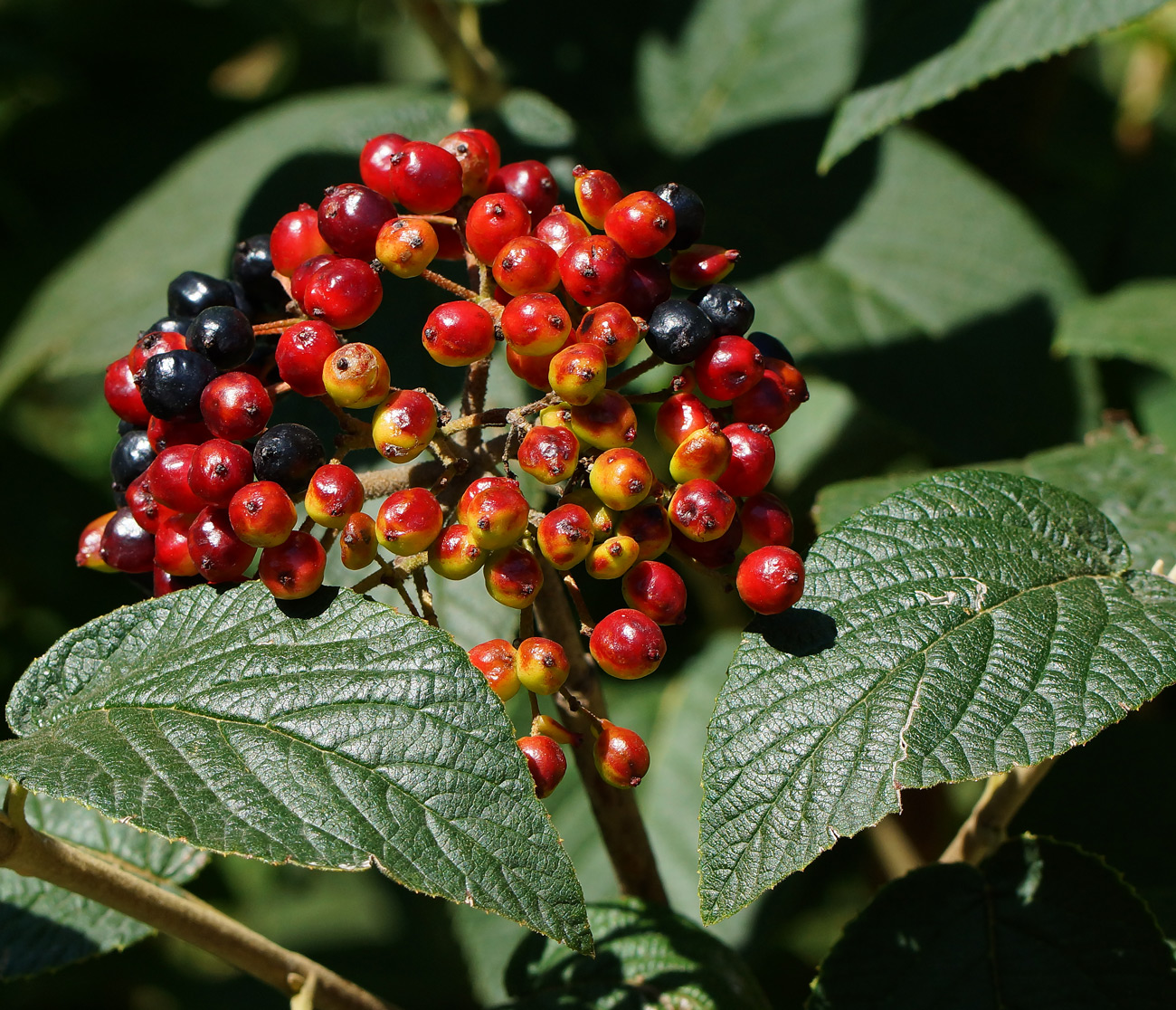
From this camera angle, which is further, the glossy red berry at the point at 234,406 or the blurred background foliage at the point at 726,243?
the blurred background foliage at the point at 726,243

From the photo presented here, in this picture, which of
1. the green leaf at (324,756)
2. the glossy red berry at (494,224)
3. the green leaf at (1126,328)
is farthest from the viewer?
the green leaf at (1126,328)

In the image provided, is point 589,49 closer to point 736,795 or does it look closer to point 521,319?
point 521,319

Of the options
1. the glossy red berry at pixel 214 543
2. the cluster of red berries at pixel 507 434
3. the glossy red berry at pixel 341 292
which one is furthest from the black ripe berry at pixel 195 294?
the glossy red berry at pixel 214 543

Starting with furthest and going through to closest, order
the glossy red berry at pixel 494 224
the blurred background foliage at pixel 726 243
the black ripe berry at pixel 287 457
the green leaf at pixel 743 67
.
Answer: the green leaf at pixel 743 67 → the blurred background foliage at pixel 726 243 → the glossy red berry at pixel 494 224 → the black ripe berry at pixel 287 457

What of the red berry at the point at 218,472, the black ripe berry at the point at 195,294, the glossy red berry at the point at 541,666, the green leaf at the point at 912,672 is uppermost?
the black ripe berry at the point at 195,294

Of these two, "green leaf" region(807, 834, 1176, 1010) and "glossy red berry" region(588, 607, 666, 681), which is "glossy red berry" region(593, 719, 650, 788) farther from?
"green leaf" region(807, 834, 1176, 1010)

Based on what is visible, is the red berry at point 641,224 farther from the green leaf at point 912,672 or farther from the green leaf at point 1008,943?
the green leaf at point 1008,943

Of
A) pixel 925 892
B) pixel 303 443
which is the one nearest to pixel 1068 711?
pixel 925 892

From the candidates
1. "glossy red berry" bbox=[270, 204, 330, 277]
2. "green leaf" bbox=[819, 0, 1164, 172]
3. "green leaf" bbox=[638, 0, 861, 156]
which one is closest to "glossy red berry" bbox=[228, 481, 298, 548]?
"glossy red berry" bbox=[270, 204, 330, 277]

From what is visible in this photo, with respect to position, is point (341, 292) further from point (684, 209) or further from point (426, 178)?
point (684, 209)
